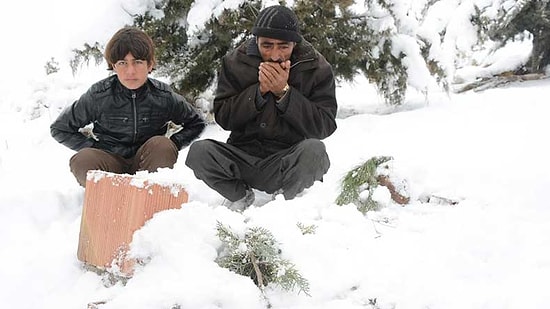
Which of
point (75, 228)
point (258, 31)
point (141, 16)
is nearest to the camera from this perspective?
point (75, 228)

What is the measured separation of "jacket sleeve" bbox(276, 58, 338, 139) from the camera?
253 cm

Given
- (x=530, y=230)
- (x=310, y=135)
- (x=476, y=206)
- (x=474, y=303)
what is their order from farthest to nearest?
(x=310, y=135) → (x=476, y=206) → (x=530, y=230) → (x=474, y=303)

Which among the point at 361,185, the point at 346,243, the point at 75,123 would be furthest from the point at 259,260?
the point at 75,123

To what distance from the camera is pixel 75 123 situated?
2740 mm

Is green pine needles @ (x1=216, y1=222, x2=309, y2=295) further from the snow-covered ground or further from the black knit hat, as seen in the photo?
the black knit hat

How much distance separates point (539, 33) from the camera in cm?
623

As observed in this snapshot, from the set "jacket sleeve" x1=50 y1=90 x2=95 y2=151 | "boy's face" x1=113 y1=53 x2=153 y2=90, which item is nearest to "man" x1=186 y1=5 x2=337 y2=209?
"boy's face" x1=113 y1=53 x2=153 y2=90

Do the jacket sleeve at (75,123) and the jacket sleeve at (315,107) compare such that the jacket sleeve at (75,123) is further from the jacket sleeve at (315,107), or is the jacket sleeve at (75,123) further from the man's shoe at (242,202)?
the jacket sleeve at (315,107)

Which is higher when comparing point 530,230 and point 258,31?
point 258,31

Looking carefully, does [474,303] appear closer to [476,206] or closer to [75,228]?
[476,206]

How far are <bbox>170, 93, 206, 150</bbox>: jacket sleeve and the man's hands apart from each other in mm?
526

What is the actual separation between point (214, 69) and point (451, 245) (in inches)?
131

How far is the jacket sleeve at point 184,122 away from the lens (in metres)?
2.81

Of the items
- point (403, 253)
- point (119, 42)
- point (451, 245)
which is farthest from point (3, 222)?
point (451, 245)
